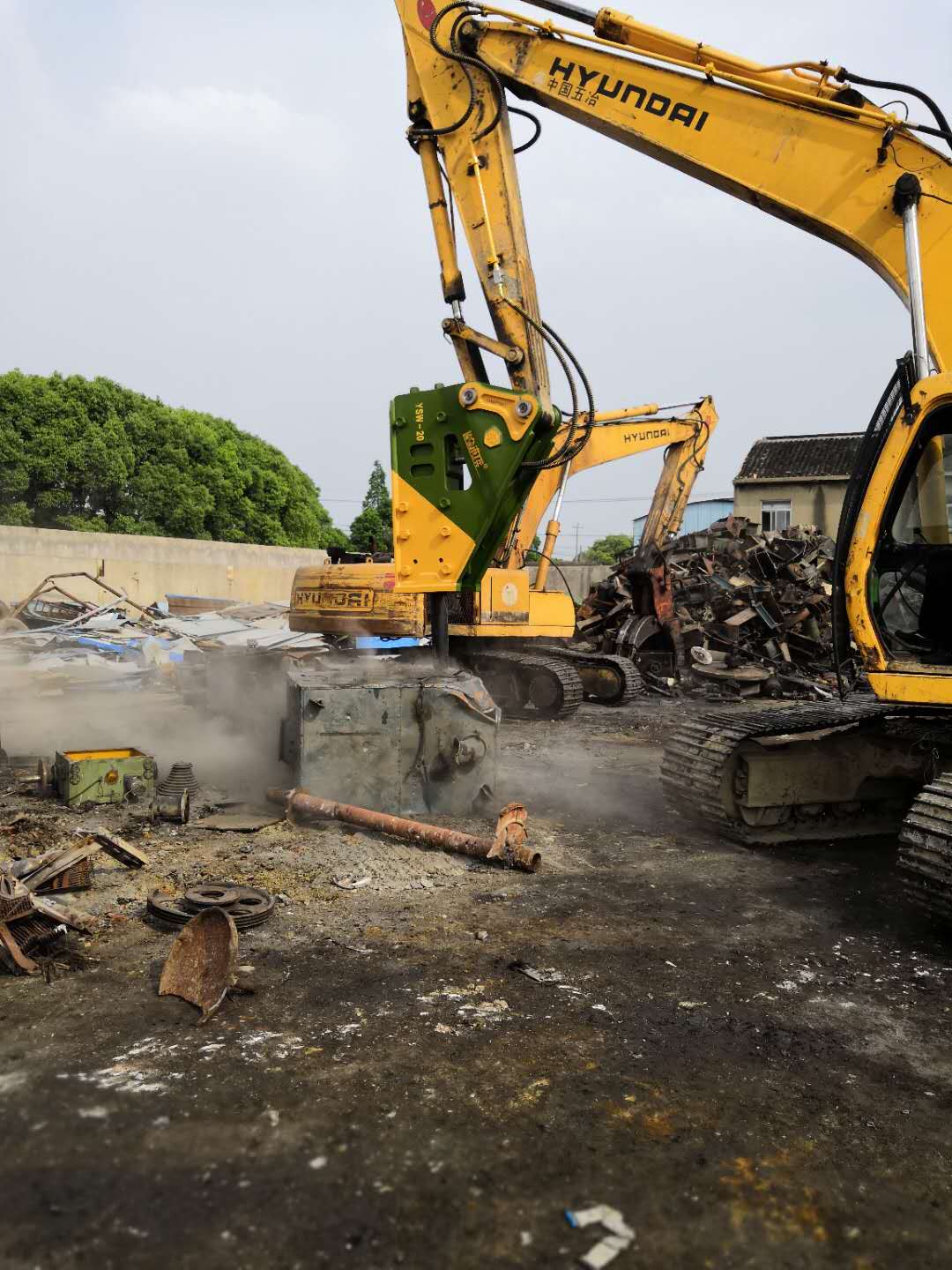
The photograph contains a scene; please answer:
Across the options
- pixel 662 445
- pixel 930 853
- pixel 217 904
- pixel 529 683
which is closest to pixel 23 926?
pixel 217 904

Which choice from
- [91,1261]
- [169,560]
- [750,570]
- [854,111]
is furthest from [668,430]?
[169,560]

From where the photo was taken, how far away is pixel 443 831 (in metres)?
5.18

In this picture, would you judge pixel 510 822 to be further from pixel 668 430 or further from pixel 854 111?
pixel 668 430

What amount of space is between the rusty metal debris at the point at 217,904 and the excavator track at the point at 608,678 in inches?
333

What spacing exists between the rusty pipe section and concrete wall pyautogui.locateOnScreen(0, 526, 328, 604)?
1548 centimetres

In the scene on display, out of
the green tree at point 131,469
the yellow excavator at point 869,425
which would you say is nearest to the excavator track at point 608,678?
the yellow excavator at point 869,425

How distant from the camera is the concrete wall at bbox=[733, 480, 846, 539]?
31.3m

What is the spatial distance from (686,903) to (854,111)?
177 inches

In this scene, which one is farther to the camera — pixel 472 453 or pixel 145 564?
pixel 145 564

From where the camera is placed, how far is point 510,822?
5105 mm

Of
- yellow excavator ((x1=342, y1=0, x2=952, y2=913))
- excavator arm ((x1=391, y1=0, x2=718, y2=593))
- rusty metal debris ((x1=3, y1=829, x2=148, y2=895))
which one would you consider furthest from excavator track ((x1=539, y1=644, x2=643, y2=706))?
rusty metal debris ((x1=3, y1=829, x2=148, y2=895))

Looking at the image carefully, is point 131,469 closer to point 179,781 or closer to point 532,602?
point 532,602

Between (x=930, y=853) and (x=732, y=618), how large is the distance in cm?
1182

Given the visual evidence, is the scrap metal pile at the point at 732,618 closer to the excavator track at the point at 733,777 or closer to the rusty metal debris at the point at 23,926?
the excavator track at the point at 733,777
